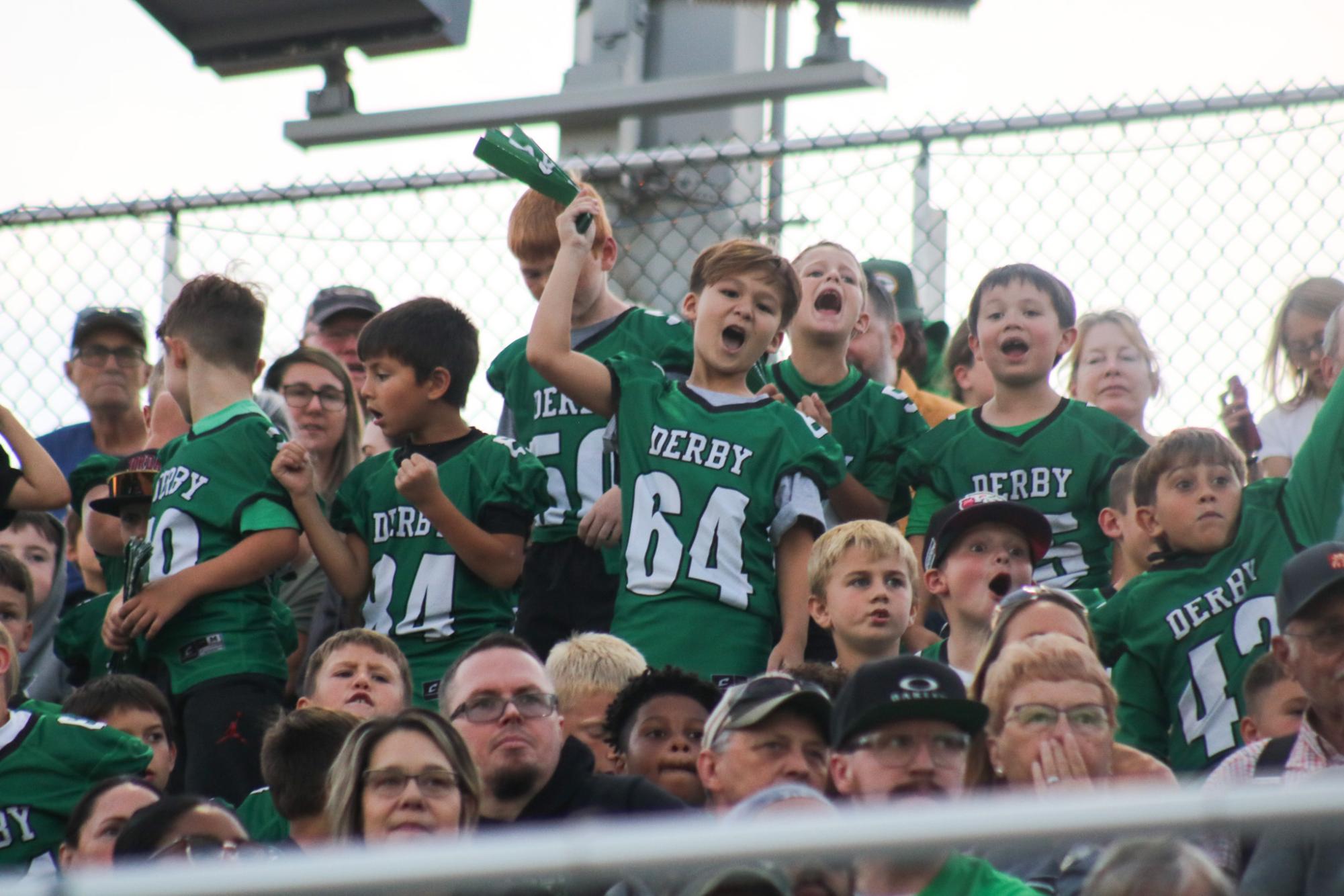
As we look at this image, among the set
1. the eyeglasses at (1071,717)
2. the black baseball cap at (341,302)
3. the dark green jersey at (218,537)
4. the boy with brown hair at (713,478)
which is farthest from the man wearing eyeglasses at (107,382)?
the eyeglasses at (1071,717)

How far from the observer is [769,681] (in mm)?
3561

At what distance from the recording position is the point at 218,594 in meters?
4.66

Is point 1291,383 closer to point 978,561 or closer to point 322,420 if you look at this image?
point 978,561

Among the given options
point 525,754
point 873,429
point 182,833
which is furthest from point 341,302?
point 182,833

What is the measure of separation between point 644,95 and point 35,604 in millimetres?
2443

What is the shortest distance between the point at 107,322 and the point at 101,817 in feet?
7.88

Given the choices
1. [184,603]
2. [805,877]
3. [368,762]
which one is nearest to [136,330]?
[184,603]

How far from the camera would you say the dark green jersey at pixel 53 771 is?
425 cm

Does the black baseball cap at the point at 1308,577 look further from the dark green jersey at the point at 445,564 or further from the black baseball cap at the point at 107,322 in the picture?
the black baseball cap at the point at 107,322

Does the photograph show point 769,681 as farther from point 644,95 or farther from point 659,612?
point 644,95

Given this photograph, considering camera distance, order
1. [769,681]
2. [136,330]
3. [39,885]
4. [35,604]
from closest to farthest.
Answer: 1. [39,885]
2. [769,681]
3. [35,604]
4. [136,330]

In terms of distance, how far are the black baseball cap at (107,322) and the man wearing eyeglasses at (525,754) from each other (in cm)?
253

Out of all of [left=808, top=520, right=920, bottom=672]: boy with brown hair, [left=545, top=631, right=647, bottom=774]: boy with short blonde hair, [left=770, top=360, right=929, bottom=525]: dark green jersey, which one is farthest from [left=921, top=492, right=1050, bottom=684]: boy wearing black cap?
[left=545, top=631, right=647, bottom=774]: boy with short blonde hair

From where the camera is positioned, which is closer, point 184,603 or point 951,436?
point 184,603
